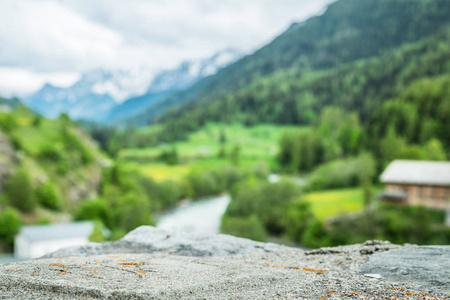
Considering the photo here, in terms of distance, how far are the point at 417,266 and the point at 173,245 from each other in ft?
26.5

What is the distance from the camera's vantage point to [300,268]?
11.3 metres

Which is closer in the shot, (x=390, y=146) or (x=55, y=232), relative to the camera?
(x=55, y=232)

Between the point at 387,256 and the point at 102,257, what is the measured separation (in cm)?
883

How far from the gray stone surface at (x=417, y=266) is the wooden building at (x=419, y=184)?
57.2 m

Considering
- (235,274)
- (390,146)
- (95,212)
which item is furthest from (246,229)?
(235,274)

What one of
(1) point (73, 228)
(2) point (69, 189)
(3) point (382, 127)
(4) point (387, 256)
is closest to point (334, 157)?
(3) point (382, 127)

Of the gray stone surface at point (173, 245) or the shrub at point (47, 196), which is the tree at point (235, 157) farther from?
the gray stone surface at point (173, 245)

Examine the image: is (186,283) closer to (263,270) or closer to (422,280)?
(263,270)

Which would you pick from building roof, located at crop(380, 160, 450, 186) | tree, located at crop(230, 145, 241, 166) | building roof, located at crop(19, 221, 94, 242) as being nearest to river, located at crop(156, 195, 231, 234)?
building roof, located at crop(19, 221, 94, 242)

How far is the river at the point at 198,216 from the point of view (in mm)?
74519

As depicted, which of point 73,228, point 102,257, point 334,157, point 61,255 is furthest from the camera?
point 334,157

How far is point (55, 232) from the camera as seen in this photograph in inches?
2303

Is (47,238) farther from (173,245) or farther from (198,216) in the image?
(173,245)

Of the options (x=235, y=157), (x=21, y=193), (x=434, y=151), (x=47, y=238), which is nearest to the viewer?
(x=47, y=238)
